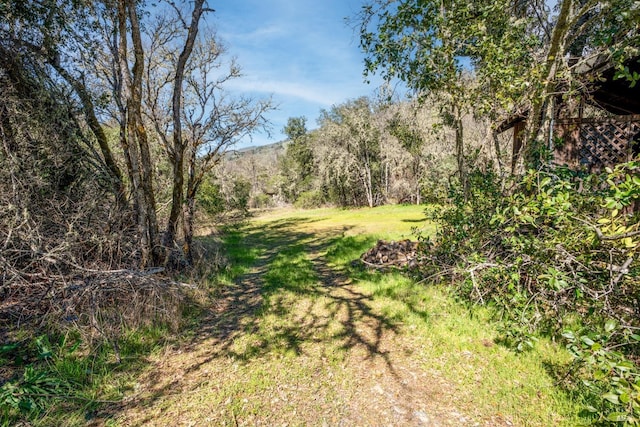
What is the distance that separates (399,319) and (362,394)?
1687 mm

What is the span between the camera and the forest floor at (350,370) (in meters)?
2.69

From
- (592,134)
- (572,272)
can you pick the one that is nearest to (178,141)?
(572,272)

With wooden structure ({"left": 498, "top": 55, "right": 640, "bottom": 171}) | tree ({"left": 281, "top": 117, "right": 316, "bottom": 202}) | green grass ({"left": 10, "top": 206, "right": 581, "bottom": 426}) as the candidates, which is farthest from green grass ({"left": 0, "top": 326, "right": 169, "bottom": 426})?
tree ({"left": 281, "top": 117, "right": 316, "bottom": 202})

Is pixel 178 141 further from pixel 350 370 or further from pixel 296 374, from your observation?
pixel 350 370

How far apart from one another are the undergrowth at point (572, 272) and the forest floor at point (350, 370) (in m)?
0.32

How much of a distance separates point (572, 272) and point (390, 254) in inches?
174

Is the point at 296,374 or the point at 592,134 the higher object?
the point at 592,134

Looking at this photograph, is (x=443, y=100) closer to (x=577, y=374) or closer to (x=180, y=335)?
(x=577, y=374)

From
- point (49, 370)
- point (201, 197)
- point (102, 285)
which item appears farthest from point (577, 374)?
point (201, 197)

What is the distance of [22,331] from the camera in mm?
3842

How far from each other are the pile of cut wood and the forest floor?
1419 mm

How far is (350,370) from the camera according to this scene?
3402mm

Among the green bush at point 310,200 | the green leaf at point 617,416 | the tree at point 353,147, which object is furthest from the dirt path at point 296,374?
the green bush at point 310,200

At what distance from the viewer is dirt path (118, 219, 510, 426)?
8.98ft
